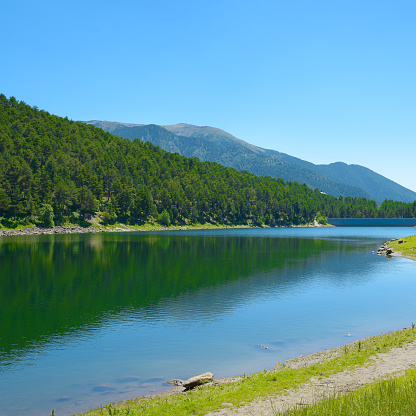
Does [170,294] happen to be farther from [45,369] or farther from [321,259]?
[321,259]

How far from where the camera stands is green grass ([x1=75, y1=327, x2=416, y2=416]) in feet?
57.8

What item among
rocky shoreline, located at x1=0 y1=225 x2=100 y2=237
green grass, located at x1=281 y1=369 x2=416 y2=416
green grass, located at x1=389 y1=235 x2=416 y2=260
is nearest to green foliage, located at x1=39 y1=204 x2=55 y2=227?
rocky shoreline, located at x1=0 y1=225 x2=100 y2=237

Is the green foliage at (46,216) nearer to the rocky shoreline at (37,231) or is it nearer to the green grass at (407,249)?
the rocky shoreline at (37,231)

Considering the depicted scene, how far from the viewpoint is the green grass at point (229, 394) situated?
17.6 meters

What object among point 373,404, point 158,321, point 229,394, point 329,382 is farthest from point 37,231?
point 373,404

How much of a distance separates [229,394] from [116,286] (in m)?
40.5

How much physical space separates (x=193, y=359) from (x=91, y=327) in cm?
1272

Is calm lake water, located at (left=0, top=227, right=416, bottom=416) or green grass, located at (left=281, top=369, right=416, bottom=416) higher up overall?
green grass, located at (left=281, top=369, right=416, bottom=416)

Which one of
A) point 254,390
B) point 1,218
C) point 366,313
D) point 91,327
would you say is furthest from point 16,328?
point 1,218

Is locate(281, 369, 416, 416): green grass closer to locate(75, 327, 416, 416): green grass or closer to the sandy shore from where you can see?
the sandy shore

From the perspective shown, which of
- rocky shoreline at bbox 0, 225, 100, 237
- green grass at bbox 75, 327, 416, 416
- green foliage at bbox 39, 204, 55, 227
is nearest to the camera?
green grass at bbox 75, 327, 416, 416

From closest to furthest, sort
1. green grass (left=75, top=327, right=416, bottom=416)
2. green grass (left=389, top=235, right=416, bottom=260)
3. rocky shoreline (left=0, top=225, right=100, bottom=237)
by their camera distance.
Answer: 1. green grass (left=75, top=327, right=416, bottom=416)
2. green grass (left=389, top=235, right=416, bottom=260)
3. rocky shoreline (left=0, top=225, right=100, bottom=237)

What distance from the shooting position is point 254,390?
63.4ft

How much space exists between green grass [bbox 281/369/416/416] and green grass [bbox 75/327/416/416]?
4.06 metres
